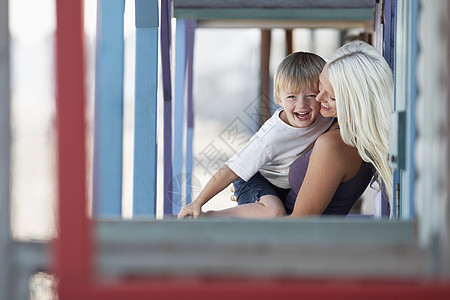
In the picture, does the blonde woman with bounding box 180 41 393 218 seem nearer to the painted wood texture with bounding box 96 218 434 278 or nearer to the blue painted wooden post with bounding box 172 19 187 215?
the painted wood texture with bounding box 96 218 434 278

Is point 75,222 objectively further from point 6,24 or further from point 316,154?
point 316,154

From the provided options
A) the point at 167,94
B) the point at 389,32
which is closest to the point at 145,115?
the point at 167,94

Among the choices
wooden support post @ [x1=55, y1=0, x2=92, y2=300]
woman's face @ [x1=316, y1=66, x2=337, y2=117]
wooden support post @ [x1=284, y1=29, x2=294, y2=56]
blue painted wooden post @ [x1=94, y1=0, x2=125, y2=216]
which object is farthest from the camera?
wooden support post @ [x1=284, y1=29, x2=294, y2=56]

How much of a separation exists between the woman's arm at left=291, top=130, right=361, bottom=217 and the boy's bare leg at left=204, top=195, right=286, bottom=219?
1.43 feet

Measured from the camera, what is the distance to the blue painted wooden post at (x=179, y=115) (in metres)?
4.38

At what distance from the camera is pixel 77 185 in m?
1.00

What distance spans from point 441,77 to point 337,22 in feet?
12.8

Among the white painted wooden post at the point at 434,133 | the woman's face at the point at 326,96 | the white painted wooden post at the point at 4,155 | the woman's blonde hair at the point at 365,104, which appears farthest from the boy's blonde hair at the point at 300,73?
the white painted wooden post at the point at 4,155

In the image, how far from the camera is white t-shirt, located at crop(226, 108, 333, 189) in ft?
9.46

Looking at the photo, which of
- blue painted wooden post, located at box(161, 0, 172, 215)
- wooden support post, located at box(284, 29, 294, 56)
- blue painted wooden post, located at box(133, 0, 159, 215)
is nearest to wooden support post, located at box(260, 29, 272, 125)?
wooden support post, located at box(284, 29, 294, 56)

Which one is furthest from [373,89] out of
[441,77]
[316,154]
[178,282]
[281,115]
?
[178,282]

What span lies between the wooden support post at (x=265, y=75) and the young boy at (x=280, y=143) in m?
2.27

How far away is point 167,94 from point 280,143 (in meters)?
1.14

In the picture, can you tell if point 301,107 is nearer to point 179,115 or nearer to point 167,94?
point 167,94
